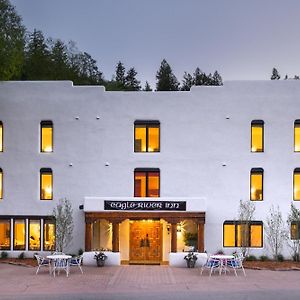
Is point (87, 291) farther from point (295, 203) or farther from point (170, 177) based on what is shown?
point (295, 203)

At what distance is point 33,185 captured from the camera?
89.8ft

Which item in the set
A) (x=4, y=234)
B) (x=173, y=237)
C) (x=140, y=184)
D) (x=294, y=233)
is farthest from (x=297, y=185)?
(x=4, y=234)

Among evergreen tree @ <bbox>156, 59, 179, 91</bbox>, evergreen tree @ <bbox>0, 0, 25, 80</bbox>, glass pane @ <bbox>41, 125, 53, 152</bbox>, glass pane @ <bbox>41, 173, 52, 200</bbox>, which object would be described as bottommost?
glass pane @ <bbox>41, 173, 52, 200</bbox>

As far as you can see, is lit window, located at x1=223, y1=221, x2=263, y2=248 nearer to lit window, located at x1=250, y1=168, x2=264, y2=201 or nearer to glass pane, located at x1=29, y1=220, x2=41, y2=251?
lit window, located at x1=250, y1=168, x2=264, y2=201

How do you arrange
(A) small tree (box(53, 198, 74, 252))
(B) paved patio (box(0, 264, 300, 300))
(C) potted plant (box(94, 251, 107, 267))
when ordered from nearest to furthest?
(B) paved patio (box(0, 264, 300, 300)) → (C) potted plant (box(94, 251, 107, 267)) → (A) small tree (box(53, 198, 74, 252))

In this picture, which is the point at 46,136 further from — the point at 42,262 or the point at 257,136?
the point at 257,136

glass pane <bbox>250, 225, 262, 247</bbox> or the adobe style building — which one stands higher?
the adobe style building

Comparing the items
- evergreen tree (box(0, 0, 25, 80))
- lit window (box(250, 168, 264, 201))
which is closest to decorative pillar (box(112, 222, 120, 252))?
lit window (box(250, 168, 264, 201))

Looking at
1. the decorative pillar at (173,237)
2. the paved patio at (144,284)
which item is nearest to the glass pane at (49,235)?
the paved patio at (144,284)

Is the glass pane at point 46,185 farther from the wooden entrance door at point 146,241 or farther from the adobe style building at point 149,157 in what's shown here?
the wooden entrance door at point 146,241

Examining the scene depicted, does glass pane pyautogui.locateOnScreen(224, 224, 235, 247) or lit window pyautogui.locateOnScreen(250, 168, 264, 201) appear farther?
lit window pyautogui.locateOnScreen(250, 168, 264, 201)

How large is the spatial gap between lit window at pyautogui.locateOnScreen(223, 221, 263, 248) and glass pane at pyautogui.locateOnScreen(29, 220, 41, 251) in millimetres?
9186

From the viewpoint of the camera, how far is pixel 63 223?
26125 millimetres

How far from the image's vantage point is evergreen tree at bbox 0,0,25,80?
27.4m
